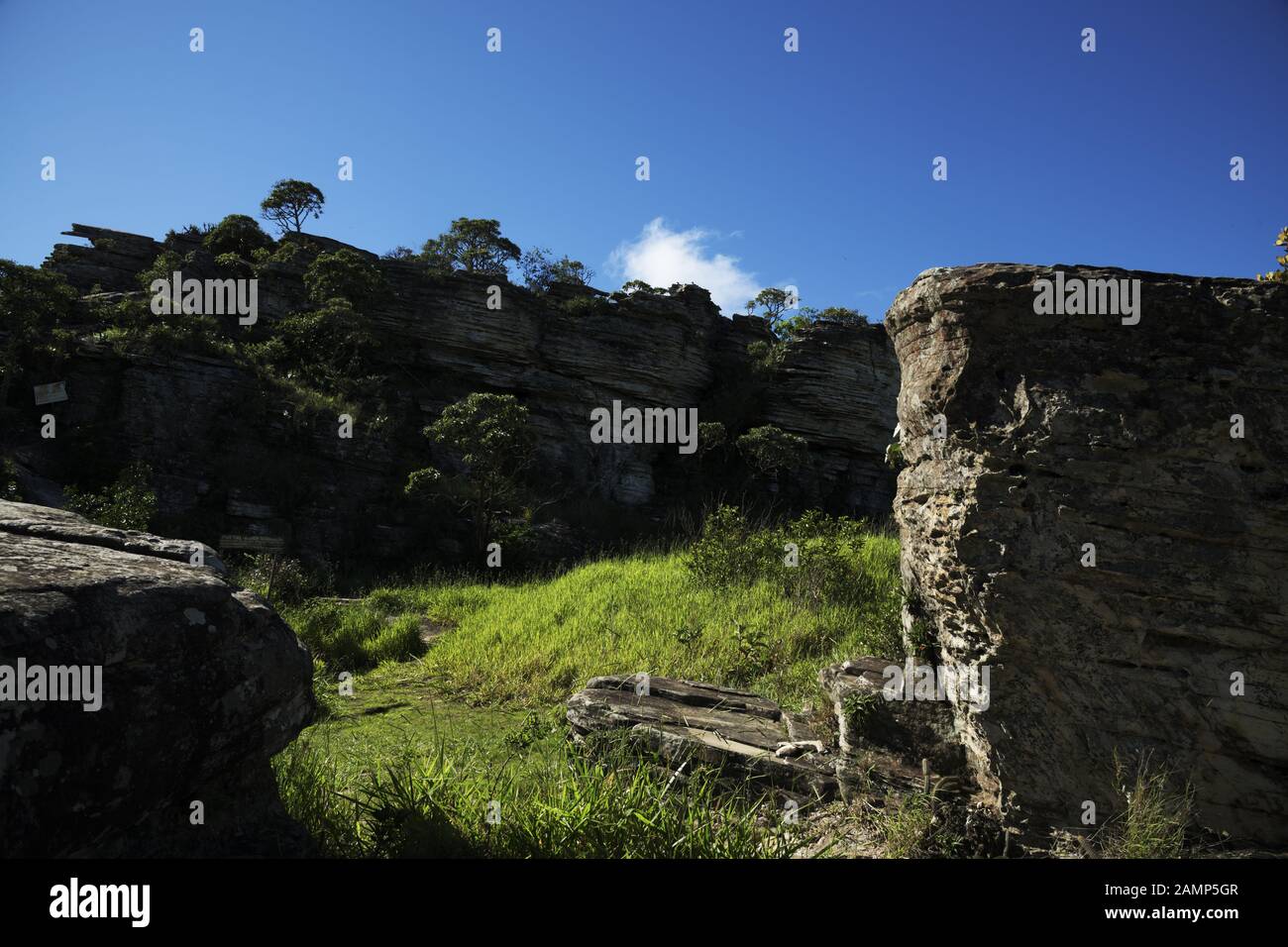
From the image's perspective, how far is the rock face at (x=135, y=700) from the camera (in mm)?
2115

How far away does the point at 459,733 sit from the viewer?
19.8ft

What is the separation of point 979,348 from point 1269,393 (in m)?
1.58

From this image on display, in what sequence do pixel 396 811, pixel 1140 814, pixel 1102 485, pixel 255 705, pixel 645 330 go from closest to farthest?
pixel 255 705 < pixel 396 811 < pixel 1140 814 < pixel 1102 485 < pixel 645 330

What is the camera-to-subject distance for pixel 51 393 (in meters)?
15.8

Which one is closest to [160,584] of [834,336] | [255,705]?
[255,705]

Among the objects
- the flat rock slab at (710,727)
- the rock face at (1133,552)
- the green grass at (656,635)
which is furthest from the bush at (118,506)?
the rock face at (1133,552)

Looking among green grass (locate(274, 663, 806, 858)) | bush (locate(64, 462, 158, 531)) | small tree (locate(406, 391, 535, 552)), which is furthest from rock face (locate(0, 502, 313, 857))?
small tree (locate(406, 391, 535, 552))

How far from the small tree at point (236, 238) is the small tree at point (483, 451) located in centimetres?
1623

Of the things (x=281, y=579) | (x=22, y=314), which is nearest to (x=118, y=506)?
(x=281, y=579)

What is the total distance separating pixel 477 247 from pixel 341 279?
9.72m

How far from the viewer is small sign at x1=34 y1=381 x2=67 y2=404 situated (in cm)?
1567

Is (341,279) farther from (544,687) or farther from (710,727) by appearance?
(710,727)

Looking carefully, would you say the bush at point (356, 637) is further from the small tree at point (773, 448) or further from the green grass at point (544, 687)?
the small tree at point (773, 448)
